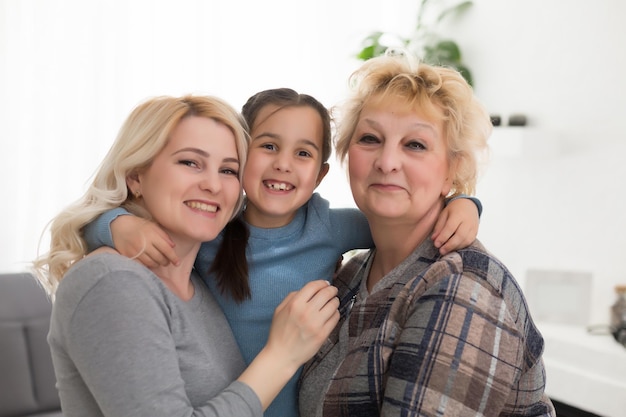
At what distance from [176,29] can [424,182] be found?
105 inches

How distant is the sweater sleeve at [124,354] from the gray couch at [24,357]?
4.96 feet

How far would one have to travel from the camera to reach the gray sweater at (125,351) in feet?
4.01

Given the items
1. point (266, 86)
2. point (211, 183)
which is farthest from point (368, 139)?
point (266, 86)

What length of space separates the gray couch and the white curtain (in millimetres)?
A: 783

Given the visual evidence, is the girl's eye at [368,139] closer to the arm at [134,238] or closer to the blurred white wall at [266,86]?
the arm at [134,238]

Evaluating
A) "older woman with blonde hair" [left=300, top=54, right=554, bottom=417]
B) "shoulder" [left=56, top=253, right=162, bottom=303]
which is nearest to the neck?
"shoulder" [left=56, top=253, right=162, bottom=303]

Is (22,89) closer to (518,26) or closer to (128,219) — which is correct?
(128,219)

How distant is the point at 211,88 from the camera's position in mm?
4039

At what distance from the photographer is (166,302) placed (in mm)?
1385

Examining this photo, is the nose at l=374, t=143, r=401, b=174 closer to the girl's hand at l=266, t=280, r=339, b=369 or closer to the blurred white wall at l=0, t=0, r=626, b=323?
the girl's hand at l=266, t=280, r=339, b=369

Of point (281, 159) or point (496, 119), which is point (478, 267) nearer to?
point (281, 159)

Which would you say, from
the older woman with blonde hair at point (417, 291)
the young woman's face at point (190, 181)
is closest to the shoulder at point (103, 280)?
the young woman's face at point (190, 181)

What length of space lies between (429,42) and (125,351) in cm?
360

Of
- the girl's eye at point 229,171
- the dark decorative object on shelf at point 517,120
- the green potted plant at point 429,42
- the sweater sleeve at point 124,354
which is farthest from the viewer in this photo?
the green potted plant at point 429,42
